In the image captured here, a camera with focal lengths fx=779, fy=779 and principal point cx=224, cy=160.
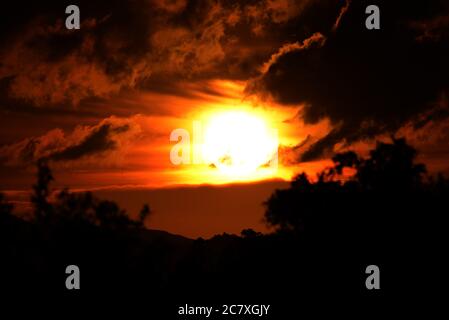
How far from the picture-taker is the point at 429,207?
97.1ft

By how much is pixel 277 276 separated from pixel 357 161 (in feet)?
19.5

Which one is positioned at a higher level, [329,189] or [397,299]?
[329,189]

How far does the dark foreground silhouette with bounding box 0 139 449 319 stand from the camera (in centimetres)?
2816

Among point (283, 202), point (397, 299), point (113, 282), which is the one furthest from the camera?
point (283, 202)

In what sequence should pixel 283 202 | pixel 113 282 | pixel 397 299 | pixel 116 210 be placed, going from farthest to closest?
pixel 283 202, pixel 116 210, pixel 113 282, pixel 397 299

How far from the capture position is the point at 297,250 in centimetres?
3097

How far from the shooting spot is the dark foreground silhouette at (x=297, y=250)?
28.2 m
